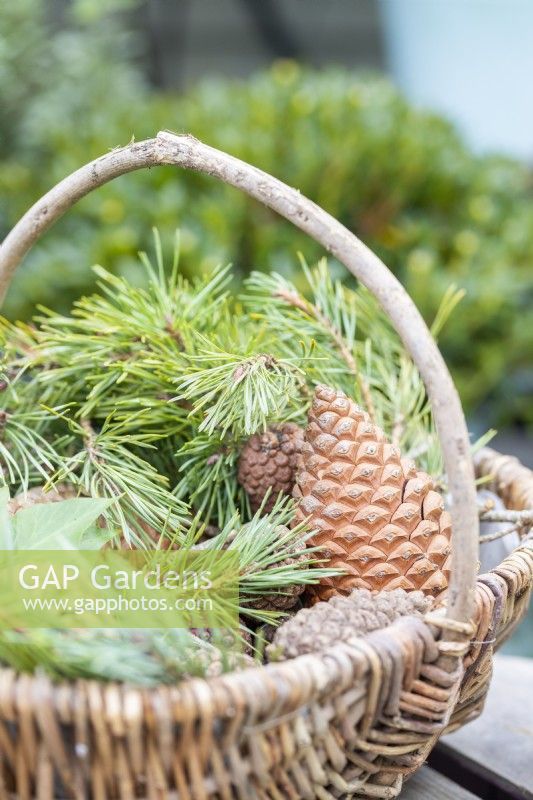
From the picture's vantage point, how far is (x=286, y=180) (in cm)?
170

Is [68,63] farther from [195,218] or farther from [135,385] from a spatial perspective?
[135,385]

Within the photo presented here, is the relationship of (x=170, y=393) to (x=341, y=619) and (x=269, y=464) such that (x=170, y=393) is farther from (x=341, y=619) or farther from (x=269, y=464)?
(x=341, y=619)

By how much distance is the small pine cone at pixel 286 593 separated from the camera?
0.54 meters

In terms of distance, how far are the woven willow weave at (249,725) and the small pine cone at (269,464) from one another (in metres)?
0.18

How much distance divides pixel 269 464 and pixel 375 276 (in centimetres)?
19

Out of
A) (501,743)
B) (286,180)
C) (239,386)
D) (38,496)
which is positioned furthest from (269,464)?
(286,180)

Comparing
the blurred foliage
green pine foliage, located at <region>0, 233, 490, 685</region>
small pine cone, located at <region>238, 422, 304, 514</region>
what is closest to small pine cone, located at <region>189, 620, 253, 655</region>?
green pine foliage, located at <region>0, 233, 490, 685</region>

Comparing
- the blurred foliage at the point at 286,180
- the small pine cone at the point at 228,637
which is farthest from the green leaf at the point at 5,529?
the blurred foliage at the point at 286,180

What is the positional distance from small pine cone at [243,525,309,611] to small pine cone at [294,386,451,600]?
21mm

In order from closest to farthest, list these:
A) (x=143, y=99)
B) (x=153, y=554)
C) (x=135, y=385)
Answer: (x=153, y=554) < (x=135, y=385) < (x=143, y=99)

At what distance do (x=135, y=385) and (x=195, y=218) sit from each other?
1.10 meters

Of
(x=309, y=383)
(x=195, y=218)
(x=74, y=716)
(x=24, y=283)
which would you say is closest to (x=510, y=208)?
(x=195, y=218)

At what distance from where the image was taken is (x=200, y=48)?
3.27 metres

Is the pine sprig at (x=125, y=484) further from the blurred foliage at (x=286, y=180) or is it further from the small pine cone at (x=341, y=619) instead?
the blurred foliage at (x=286, y=180)
